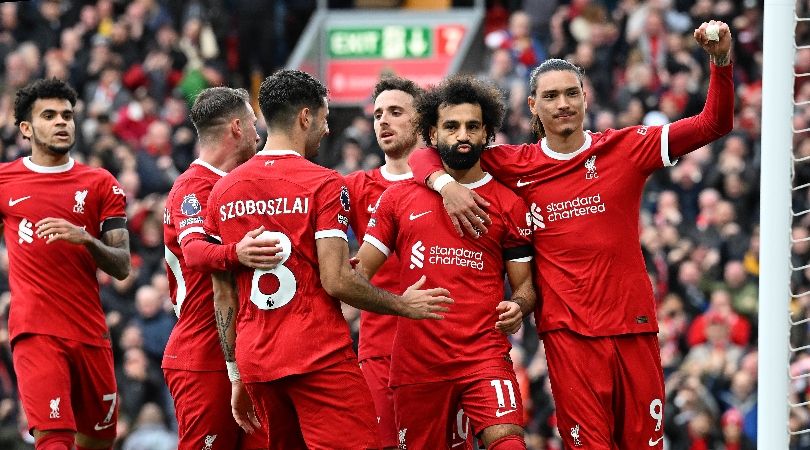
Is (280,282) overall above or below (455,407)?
above

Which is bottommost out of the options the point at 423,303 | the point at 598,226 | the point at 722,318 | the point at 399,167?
the point at 722,318

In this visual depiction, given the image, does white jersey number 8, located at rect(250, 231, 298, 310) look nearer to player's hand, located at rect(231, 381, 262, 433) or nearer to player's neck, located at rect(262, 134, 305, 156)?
player's neck, located at rect(262, 134, 305, 156)

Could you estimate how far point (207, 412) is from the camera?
9.26 meters

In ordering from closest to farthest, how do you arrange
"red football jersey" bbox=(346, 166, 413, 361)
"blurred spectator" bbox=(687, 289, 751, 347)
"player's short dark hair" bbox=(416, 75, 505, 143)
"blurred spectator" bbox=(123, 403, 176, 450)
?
1. "player's short dark hair" bbox=(416, 75, 505, 143)
2. "red football jersey" bbox=(346, 166, 413, 361)
3. "blurred spectator" bbox=(687, 289, 751, 347)
4. "blurred spectator" bbox=(123, 403, 176, 450)

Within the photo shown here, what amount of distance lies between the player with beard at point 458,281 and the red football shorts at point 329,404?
69cm

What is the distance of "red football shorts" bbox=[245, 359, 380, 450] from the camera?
7.93 meters

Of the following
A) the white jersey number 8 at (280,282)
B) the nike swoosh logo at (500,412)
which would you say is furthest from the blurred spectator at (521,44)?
the white jersey number 8 at (280,282)

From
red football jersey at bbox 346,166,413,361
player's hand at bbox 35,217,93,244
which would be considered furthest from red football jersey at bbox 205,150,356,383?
player's hand at bbox 35,217,93,244

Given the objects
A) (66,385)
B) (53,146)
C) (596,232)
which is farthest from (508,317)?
A: (53,146)

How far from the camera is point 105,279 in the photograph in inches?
673

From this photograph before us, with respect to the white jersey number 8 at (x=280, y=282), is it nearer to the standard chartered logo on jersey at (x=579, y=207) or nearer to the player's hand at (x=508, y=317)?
the player's hand at (x=508, y=317)

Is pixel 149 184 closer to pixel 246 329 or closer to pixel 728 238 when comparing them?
pixel 728 238

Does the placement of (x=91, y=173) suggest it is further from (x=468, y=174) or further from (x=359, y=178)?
(x=468, y=174)

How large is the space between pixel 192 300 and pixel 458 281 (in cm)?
171
